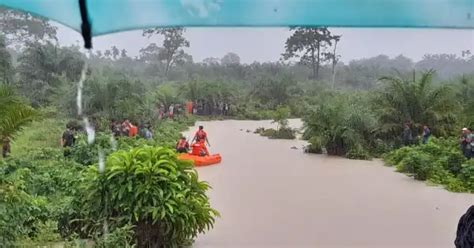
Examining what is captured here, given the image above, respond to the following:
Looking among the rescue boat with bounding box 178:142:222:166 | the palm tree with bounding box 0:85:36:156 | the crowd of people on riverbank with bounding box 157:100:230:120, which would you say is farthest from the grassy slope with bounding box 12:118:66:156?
the palm tree with bounding box 0:85:36:156

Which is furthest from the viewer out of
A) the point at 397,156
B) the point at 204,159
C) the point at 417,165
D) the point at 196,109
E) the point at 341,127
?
the point at 196,109

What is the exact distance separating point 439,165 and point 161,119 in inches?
322

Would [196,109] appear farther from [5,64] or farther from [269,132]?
[5,64]

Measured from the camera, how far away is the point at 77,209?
13.9ft

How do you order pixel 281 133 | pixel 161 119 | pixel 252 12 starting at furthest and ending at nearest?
pixel 161 119, pixel 281 133, pixel 252 12

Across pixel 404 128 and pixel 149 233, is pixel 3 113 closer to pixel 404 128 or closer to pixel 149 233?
pixel 149 233

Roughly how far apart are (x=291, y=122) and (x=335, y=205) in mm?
Result: 10060

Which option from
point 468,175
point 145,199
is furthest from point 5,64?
point 145,199

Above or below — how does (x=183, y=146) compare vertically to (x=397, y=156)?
above

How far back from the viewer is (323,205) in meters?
6.63

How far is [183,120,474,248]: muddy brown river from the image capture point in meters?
5.17

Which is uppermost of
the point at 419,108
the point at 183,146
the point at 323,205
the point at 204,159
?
the point at 419,108

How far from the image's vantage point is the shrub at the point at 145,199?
13.0 ft

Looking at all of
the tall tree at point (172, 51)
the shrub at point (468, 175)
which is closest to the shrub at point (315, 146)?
Result: the shrub at point (468, 175)
